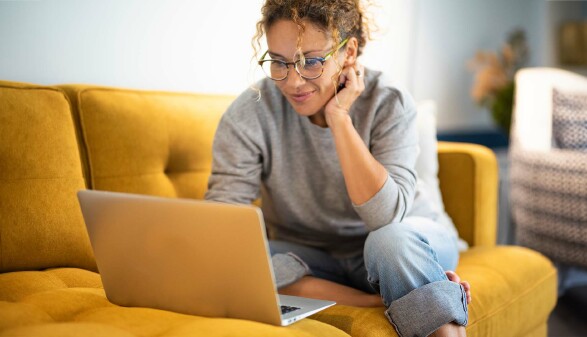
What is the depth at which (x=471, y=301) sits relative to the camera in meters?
1.48

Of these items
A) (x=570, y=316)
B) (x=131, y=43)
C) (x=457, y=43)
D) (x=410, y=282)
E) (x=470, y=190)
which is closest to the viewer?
(x=410, y=282)

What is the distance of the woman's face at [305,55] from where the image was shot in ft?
4.67

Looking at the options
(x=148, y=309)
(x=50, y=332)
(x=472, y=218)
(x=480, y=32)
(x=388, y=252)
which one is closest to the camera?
(x=50, y=332)

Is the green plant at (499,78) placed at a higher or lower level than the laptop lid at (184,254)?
lower

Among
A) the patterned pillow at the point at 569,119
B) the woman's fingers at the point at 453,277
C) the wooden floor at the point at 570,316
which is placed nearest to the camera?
the woman's fingers at the point at 453,277

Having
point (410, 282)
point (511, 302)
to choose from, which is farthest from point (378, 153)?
point (511, 302)

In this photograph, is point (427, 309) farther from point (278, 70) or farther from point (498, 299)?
point (278, 70)

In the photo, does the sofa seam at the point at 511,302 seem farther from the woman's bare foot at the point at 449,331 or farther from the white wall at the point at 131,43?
the white wall at the point at 131,43

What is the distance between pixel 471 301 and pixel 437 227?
0.18 meters

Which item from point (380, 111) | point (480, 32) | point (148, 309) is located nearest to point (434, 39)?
point (480, 32)

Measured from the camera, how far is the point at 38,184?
4.48 feet

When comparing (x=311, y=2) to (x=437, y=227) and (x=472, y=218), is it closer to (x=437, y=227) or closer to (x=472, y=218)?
(x=437, y=227)

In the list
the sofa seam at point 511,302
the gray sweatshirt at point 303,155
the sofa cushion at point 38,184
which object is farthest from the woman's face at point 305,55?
the sofa seam at point 511,302

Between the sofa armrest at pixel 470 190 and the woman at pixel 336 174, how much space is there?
307 millimetres
